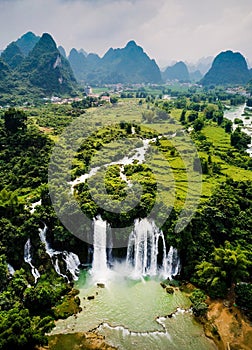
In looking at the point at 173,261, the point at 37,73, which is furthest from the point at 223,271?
the point at 37,73

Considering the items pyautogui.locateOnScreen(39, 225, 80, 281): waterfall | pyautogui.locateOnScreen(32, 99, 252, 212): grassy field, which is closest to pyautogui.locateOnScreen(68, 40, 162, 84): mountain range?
pyautogui.locateOnScreen(32, 99, 252, 212): grassy field

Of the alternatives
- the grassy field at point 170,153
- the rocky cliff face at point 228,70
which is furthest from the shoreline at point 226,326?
the rocky cliff face at point 228,70

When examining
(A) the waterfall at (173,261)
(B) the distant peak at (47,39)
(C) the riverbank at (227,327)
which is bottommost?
(C) the riverbank at (227,327)

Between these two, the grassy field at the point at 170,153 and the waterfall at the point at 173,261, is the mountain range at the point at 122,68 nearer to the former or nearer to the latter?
the grassy field at the point at 170,153

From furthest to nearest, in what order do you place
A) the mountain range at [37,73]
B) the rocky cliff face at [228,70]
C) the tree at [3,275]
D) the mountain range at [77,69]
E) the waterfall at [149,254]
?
the rocky cliff face at [228,70], the mountain range at [77,69], the mountain range at [37,73], the waterfall at [149,254], the tree at [3,275]

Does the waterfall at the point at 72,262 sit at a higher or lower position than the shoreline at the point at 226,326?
higher

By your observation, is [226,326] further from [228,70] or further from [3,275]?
[228,70]
